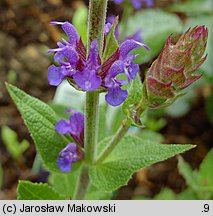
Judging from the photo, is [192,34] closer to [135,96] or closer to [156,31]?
[135,96]

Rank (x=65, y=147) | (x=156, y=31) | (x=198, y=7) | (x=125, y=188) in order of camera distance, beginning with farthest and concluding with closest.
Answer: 1. (x=198, y=7)
2. (x=156, y=31)
3. (x=125, y=188)
4. (x=65, y=147)

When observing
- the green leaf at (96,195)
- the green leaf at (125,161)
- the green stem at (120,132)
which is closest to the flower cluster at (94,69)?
the green stem at (120,132)

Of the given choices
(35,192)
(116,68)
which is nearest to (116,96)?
(116,68)

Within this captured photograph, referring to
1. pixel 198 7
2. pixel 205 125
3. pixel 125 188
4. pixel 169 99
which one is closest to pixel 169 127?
pixel 205 125

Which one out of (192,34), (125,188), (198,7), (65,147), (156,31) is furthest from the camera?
(198,7)

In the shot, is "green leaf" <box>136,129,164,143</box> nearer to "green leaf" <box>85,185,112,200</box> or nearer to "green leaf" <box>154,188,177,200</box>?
"green leaf" <box>154,188,177,200</box>

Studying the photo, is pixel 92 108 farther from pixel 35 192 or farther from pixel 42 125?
pixel 35 192
